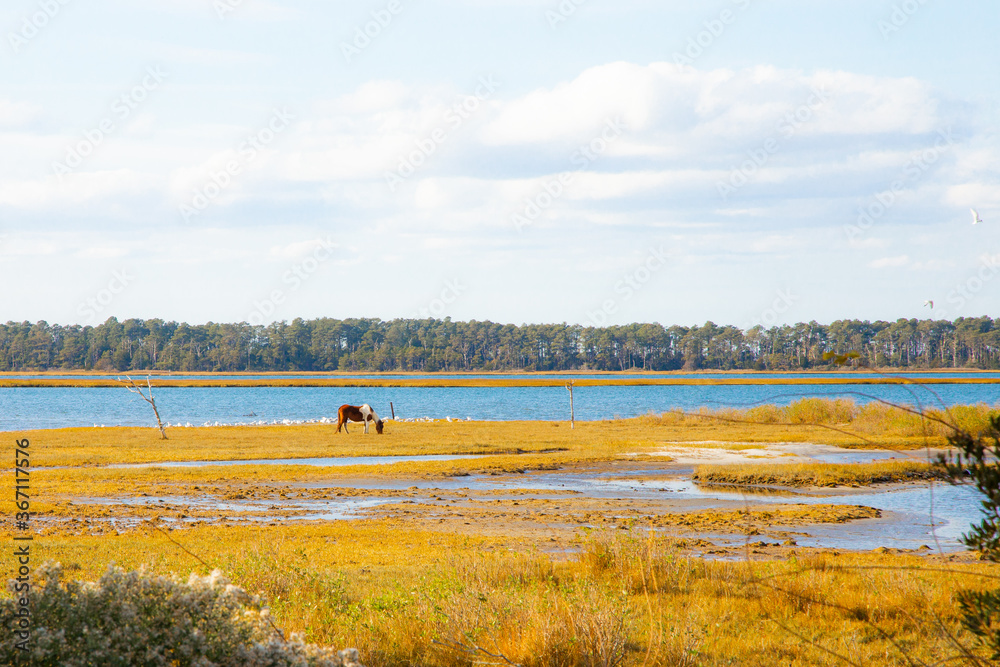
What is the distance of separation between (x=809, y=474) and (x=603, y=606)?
884 inches

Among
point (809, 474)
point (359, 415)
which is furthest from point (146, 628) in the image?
point (359, 415)

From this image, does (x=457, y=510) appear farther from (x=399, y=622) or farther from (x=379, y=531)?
(x=399, y=622)

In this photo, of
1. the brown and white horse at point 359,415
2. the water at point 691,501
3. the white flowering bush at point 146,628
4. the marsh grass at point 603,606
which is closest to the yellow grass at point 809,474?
the water at point 691,501

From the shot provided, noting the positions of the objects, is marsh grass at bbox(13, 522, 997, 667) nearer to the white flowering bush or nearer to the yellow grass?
the white flowering bush

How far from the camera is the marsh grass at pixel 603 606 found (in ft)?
24.3

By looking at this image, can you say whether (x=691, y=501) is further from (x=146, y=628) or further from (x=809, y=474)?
(x=146, y=628)

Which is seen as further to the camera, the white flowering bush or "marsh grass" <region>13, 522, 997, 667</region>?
"marsh grass" <region>13, 522, 997, 667</region>

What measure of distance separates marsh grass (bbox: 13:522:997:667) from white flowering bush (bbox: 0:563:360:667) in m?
2.04

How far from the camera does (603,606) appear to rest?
7.66 metres

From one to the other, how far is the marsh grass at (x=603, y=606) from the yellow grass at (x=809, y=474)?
13729mm

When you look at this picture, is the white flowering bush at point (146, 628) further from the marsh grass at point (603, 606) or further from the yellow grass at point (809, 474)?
the yellow grass at point (809, 474)

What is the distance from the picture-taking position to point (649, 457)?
113 feet

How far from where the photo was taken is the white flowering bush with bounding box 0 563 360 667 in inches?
183

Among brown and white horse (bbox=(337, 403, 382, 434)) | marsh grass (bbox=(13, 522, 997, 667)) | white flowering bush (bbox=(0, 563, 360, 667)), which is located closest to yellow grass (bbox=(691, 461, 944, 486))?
marsh grass (bbox=(13, 522, 997, 667))
